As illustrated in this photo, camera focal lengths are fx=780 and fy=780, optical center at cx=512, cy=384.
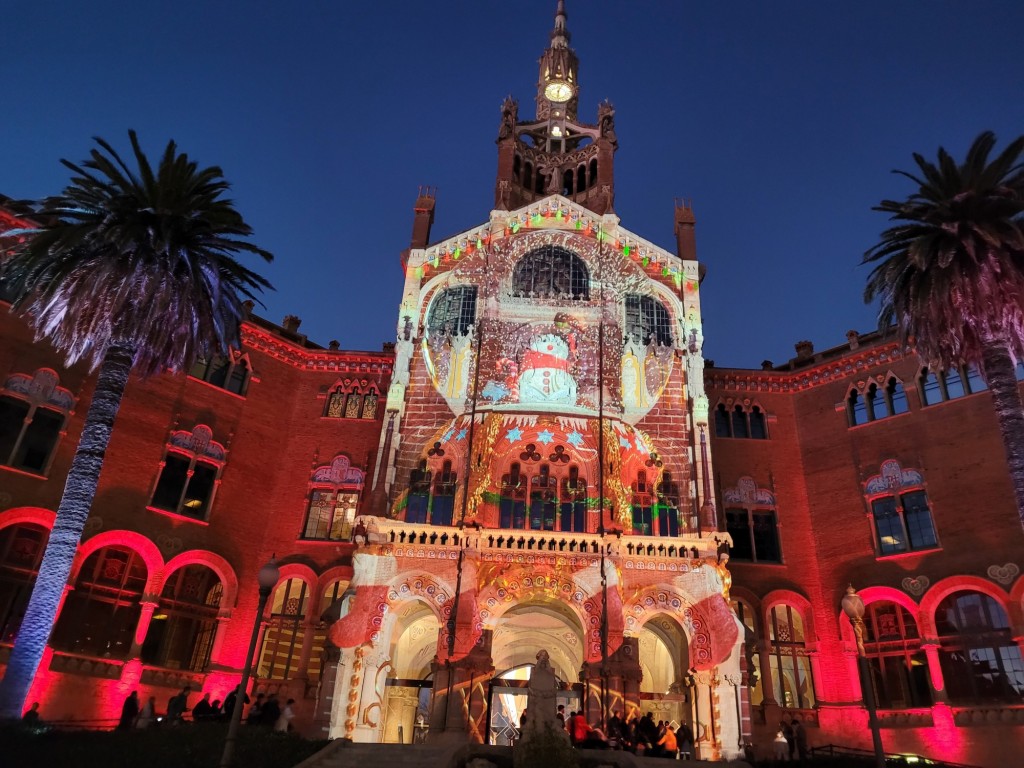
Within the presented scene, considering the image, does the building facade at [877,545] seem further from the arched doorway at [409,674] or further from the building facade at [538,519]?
the arched doorway at [409,674]

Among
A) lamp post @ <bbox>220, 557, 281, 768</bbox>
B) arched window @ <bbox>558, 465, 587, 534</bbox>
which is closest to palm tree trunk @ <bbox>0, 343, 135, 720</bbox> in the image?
lamp post @ <bbox>220, 557, 281, 768</bbox>

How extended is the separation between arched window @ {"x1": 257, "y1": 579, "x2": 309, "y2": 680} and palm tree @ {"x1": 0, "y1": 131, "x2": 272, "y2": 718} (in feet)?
36.6

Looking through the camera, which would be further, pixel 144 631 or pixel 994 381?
pixel 144 631

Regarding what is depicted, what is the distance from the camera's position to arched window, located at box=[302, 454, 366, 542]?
104 feet

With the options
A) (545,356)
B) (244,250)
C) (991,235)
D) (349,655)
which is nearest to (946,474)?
(991,235)

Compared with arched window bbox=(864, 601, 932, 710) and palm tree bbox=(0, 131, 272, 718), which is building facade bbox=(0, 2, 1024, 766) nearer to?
arched window bbox=(864, 601, 932, 710)

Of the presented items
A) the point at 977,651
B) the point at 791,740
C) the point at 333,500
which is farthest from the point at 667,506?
the point at 333,500

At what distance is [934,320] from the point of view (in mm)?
22359

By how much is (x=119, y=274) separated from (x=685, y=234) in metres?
23.7

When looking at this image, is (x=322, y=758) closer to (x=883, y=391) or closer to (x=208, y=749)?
(x=208, y=749)

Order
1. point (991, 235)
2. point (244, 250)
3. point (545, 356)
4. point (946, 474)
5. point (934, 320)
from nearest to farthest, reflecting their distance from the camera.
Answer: point (991, 235), point (934, 320), point (244, 250), point (946, 474), point (545, 356)

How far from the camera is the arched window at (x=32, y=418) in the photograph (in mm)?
26500

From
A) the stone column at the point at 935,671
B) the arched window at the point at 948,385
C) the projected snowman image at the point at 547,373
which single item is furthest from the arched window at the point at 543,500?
the arched window at the point at 948,385

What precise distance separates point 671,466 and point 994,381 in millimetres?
11477
